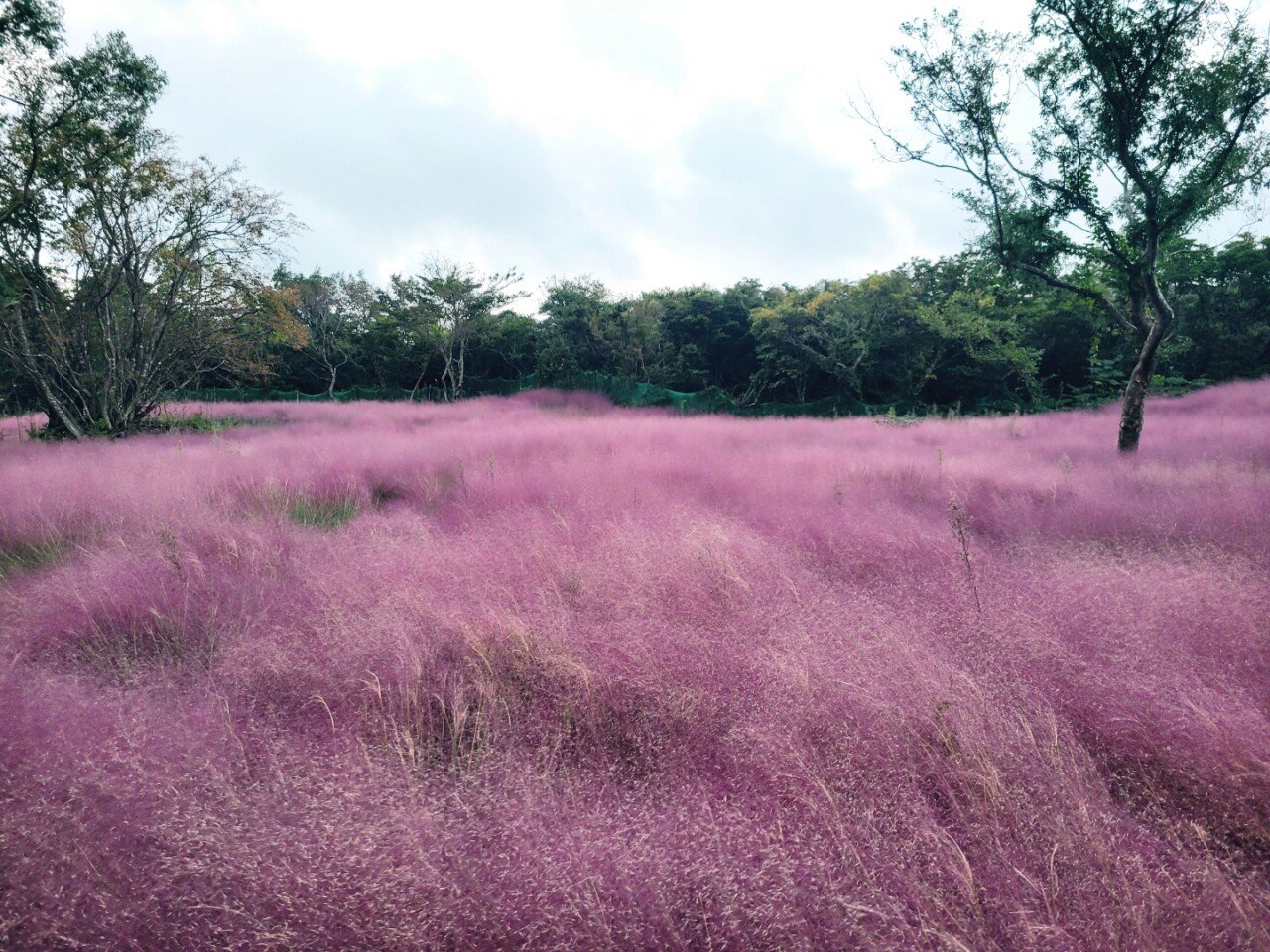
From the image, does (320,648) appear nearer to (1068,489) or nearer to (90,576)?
(90,576)

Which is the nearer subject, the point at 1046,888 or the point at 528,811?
the point at 1046,888

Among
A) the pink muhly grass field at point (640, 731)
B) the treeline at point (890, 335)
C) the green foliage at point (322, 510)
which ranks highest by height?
the treeline at point (890, 335)

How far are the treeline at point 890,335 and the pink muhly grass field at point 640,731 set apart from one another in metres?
12.5

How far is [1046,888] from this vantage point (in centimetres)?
125

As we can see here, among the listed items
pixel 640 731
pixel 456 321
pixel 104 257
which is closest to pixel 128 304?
pixel 104 257

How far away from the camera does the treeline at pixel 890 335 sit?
16297mm

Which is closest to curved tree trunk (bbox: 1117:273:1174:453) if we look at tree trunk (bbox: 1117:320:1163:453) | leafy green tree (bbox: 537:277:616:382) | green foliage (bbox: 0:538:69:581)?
tree trunk (bbox: 1117:320:1163:453)

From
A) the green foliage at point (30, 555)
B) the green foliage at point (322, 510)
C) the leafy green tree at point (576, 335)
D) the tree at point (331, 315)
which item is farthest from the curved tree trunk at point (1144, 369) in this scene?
the tree at point (331, 315)

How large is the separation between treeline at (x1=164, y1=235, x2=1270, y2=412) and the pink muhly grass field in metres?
12.5

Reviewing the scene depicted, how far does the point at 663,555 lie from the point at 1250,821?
250 cm

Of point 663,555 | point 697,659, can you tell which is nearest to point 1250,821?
point 697,659

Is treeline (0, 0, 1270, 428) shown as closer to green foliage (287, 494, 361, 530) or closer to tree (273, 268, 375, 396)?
tree (273, 268, 375, 396)

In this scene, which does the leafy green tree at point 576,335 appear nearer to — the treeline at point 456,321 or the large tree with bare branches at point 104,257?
the treeline at point 456,321

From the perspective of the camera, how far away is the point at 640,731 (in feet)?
6.40
